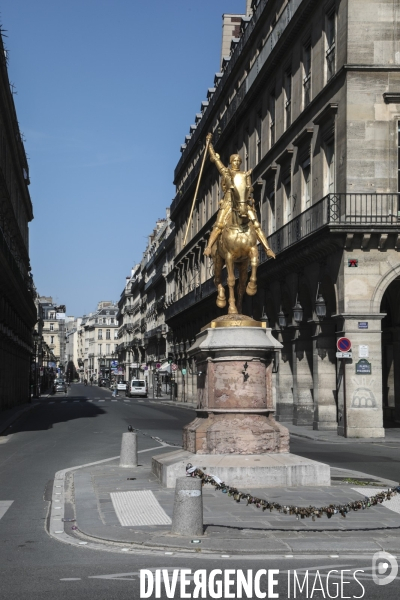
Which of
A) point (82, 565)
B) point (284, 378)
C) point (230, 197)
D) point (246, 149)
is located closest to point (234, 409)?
point (230, 197)

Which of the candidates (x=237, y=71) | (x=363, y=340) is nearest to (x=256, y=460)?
(x=363, y=340)

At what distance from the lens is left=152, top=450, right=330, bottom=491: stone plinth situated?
529 inches

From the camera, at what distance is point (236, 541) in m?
9.54

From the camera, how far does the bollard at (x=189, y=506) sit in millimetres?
9750

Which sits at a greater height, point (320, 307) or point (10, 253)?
point (10, 253)

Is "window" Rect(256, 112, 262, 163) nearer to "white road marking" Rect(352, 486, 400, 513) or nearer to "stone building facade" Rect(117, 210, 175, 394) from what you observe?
"white road marking" Rect(352, 486, 400, 513)

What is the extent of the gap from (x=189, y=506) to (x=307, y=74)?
27.3m

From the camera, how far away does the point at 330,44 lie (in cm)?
3122

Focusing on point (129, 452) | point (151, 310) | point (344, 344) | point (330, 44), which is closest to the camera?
Result: point (129, 452)

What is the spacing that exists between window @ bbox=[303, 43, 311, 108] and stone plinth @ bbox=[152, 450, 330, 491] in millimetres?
22466

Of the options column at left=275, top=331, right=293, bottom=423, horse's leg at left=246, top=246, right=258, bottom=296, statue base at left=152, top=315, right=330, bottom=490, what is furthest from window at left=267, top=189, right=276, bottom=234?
statue base at left=152, top=315, right=330, bottom=490

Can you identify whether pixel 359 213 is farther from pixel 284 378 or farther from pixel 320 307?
pixel 284 378

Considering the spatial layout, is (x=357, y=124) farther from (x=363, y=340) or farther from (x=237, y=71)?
(x=237, y=71)

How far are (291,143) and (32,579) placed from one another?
97.6 ft
